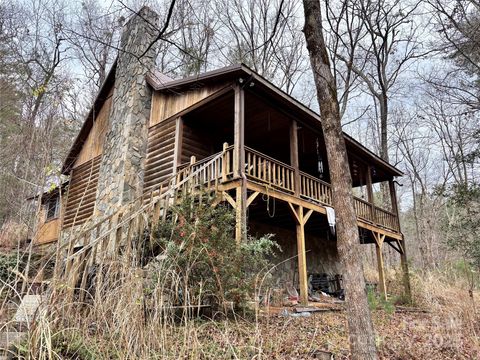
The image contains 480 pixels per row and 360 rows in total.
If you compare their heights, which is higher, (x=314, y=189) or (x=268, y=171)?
(x=314, y=189)

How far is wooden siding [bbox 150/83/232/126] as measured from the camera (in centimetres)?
908

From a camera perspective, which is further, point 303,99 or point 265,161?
point 303,99

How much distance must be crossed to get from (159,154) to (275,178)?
3.65 meters

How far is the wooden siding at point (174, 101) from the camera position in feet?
29.8

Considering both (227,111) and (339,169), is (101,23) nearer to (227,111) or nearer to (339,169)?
(339,169)

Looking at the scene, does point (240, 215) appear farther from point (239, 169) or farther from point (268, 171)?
point (268, 171)

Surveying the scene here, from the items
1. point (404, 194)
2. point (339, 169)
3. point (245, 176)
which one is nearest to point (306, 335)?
point (339, 169)

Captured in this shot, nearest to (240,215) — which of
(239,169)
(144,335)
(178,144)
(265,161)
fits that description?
(239,169)

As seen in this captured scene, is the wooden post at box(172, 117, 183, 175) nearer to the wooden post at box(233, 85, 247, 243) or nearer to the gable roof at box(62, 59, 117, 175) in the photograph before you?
the wooden post at box(233, 85, 247, 243)

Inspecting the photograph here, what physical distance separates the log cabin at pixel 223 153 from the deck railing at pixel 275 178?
0.03 m

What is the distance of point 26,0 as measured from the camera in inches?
392

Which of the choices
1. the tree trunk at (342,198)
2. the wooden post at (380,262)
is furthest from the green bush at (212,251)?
the wooden post at (380,262)

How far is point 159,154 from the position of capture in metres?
10.3

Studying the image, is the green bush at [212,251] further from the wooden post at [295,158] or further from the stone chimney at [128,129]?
→ the stone chimney at [128,129]
